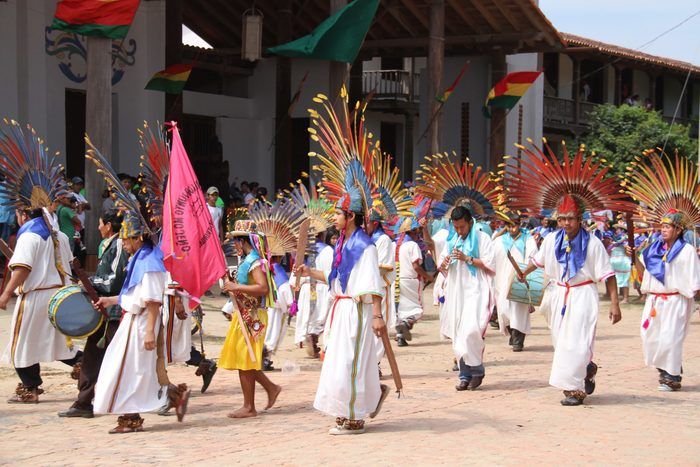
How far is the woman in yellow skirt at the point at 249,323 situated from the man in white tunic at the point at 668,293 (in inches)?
144

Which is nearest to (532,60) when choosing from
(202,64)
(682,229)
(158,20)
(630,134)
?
(630,134)

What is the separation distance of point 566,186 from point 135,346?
4038mm

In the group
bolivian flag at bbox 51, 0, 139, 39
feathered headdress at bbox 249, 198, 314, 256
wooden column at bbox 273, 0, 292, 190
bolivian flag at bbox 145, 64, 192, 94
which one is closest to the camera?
feathered headdress at bbox 249, 198, 314, 256

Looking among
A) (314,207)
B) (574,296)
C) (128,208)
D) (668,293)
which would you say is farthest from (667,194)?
(128,208)

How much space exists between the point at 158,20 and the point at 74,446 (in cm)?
1483

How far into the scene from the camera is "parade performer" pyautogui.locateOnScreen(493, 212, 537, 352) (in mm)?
12234

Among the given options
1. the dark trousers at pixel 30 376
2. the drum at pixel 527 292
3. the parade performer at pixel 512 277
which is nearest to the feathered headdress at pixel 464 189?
the parade performer at pixel 512 277

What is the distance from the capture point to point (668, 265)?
9.64m

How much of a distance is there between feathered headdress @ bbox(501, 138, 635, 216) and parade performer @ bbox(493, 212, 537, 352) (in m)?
1.90

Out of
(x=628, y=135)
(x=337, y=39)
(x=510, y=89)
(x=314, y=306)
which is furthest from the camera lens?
(x=628, y=135)

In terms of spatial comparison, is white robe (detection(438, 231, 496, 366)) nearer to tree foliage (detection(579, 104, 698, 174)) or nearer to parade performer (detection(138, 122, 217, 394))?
parade performer (detection(138, 122, 217, 394))

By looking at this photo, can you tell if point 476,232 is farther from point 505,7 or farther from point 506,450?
point 505,7

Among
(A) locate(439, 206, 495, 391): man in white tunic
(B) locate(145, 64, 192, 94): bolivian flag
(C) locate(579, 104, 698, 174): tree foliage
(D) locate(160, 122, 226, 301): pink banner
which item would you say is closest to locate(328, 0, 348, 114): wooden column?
(B) locate(145, 64, 192, 94): bolivian flag

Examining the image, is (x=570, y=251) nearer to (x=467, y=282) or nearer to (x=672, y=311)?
(x=467, y=282)
